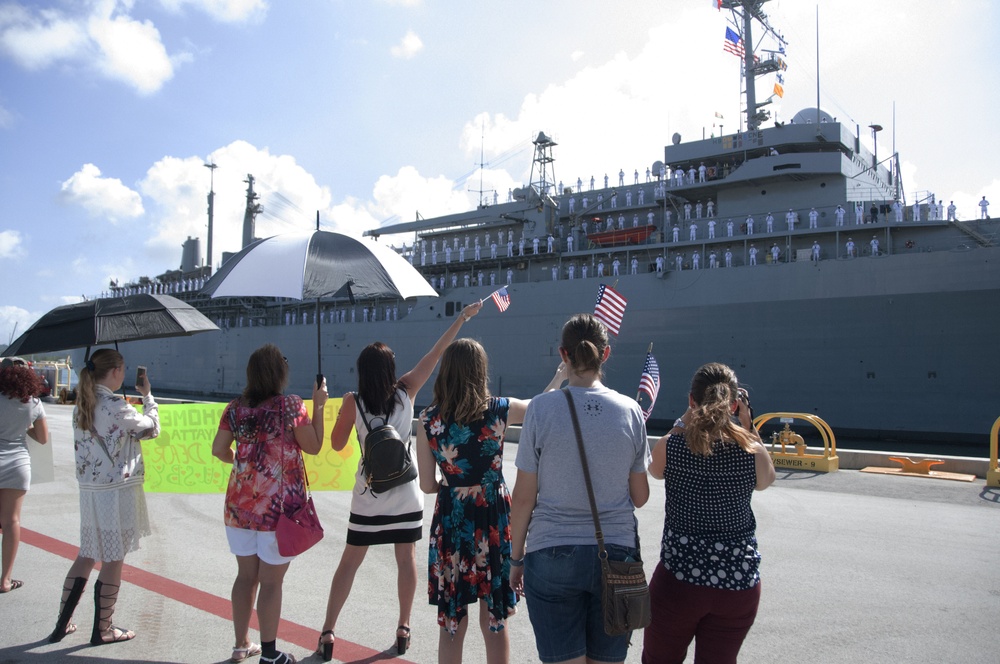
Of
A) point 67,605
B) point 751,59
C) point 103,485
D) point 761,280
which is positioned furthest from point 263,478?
point 751,59

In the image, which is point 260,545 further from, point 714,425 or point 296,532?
point 714,425

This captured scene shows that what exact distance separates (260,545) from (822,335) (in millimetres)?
16133

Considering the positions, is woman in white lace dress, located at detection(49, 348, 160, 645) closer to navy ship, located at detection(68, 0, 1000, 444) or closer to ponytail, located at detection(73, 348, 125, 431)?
ponytail, located at detection(73, 348, 125, 431)

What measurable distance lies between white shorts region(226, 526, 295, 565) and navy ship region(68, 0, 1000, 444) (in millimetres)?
9425

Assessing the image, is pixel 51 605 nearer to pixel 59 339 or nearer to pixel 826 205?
pixel 59 339

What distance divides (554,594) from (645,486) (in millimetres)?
469

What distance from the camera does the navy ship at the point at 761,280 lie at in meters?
15.2

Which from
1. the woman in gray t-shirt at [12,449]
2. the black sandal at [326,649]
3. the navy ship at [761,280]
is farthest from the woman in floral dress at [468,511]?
the navy ship at [761,280]

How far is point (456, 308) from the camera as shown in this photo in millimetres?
23594

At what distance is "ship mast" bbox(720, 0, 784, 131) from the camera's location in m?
20.2

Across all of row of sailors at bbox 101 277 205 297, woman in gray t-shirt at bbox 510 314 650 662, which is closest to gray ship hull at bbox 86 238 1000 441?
woman in gray t-shirt at bbox 510 314 650 662

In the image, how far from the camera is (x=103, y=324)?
361cm

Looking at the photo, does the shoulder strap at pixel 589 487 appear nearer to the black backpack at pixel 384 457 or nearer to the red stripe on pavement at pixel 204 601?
the black backpack at pixel 384 457

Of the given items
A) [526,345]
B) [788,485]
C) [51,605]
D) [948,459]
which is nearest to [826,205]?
[526,345]
